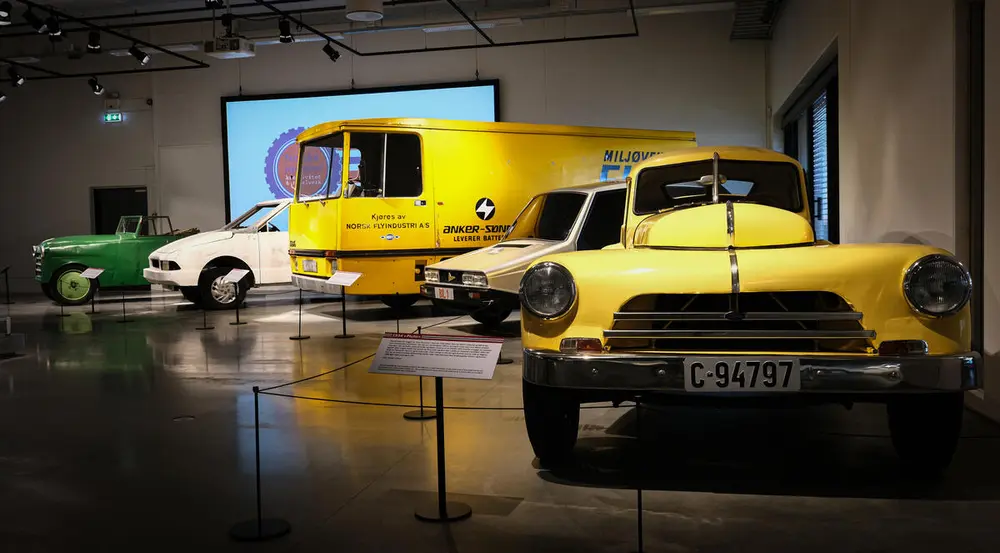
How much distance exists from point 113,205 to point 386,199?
39.1ft

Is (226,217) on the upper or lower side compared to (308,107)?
lower

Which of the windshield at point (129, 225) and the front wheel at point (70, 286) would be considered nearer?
the front wheel at point (70, 286)

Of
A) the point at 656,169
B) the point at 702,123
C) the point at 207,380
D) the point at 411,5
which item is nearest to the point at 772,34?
the point at 702,123

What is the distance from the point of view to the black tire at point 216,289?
1241 centimetres

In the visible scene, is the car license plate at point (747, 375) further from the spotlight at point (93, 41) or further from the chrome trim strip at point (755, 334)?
the spotlight at point (93, 41)

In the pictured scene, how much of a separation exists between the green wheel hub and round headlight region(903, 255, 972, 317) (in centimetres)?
1350

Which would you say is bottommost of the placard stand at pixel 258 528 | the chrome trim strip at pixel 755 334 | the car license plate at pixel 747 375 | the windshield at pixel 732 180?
the placard stand at pixel 258 528

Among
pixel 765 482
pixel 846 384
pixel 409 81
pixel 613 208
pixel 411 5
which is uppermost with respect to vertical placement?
pixel 411 5

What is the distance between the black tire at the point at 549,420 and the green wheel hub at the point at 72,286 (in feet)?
39.9

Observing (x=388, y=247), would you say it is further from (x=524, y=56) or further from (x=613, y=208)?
(x=524, y=56)

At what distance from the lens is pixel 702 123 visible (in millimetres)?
15898

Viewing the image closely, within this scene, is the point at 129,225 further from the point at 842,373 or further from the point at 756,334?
the point at 842,373

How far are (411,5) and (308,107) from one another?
2931 mm

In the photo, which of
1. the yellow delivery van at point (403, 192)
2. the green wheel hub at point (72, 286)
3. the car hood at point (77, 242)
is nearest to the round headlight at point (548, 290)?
the yellow delivery van at point (403, 192)
